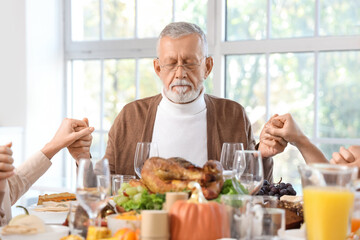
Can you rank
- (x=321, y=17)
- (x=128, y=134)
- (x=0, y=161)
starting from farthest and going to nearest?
(x=321, y=17)
(x=128, y=134)
(x=0, y=161)

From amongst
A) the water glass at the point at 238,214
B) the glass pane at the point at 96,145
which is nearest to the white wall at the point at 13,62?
the glass pane at the point at 96,145

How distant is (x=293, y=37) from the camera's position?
151 inches

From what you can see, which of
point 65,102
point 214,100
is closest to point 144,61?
point 65,102

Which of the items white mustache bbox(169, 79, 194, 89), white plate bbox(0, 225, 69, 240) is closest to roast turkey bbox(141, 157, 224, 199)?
white plate bbox(0, 225, 69, 240)

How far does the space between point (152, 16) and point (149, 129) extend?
5.33 feet

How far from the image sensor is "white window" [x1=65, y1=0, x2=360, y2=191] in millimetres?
3715

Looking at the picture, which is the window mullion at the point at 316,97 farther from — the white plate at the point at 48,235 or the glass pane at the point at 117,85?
the white plate at the point at 48,235

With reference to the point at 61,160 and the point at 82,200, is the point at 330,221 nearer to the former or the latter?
the point at 82,200

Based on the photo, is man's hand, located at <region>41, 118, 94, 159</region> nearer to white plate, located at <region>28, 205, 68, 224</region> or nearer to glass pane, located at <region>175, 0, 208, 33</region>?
white plate, located at <region>28, 205, 68, 224</region>

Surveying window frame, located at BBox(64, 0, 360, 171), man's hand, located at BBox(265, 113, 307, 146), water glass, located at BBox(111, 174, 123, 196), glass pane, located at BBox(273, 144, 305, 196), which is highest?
window frame, located at BBox(64, 0, 360, 171)

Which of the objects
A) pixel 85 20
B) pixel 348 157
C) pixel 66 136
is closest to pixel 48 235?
pixel 66 136

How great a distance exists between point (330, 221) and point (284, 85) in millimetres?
2650

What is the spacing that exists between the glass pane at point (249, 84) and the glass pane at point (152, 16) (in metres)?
0.64

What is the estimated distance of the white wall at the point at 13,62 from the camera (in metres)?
4.26
